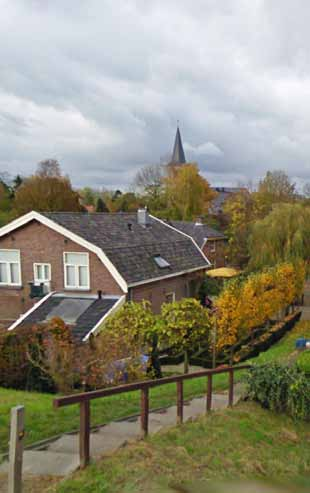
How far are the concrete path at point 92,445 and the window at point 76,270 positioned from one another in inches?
439

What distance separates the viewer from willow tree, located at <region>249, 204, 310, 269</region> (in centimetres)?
2431

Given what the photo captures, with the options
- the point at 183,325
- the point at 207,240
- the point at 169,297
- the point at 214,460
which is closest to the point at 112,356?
the point at 183,325

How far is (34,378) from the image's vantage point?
11.8m

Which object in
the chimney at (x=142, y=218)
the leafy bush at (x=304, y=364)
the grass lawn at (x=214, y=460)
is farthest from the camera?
the chimney at (x=142, y=218)

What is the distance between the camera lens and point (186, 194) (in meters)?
49.0

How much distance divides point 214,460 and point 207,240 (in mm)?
31792

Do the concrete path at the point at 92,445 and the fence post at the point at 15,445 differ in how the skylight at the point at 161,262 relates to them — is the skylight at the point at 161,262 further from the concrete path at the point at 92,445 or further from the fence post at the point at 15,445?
the fence post at the point at 15,445

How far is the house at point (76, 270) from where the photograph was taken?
17391 mm

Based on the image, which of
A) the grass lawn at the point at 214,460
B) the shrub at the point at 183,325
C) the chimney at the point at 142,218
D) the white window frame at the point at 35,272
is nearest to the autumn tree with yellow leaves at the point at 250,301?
the shrub at the point at 183,325

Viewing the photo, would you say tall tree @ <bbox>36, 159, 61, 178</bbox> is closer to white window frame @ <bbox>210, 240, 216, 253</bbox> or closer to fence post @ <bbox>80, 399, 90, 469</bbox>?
white window frame @ <bbox>210, 240, 216, 253</bbox>

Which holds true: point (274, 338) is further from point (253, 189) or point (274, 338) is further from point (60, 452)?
point (253, 189)

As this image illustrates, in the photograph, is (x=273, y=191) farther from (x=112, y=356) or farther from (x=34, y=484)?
(x=34, y=484)

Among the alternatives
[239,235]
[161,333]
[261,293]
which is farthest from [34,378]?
[239,235]

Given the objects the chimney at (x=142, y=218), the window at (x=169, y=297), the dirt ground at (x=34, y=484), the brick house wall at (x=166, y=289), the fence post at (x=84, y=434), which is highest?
the chimney at (x=142, y=218)
